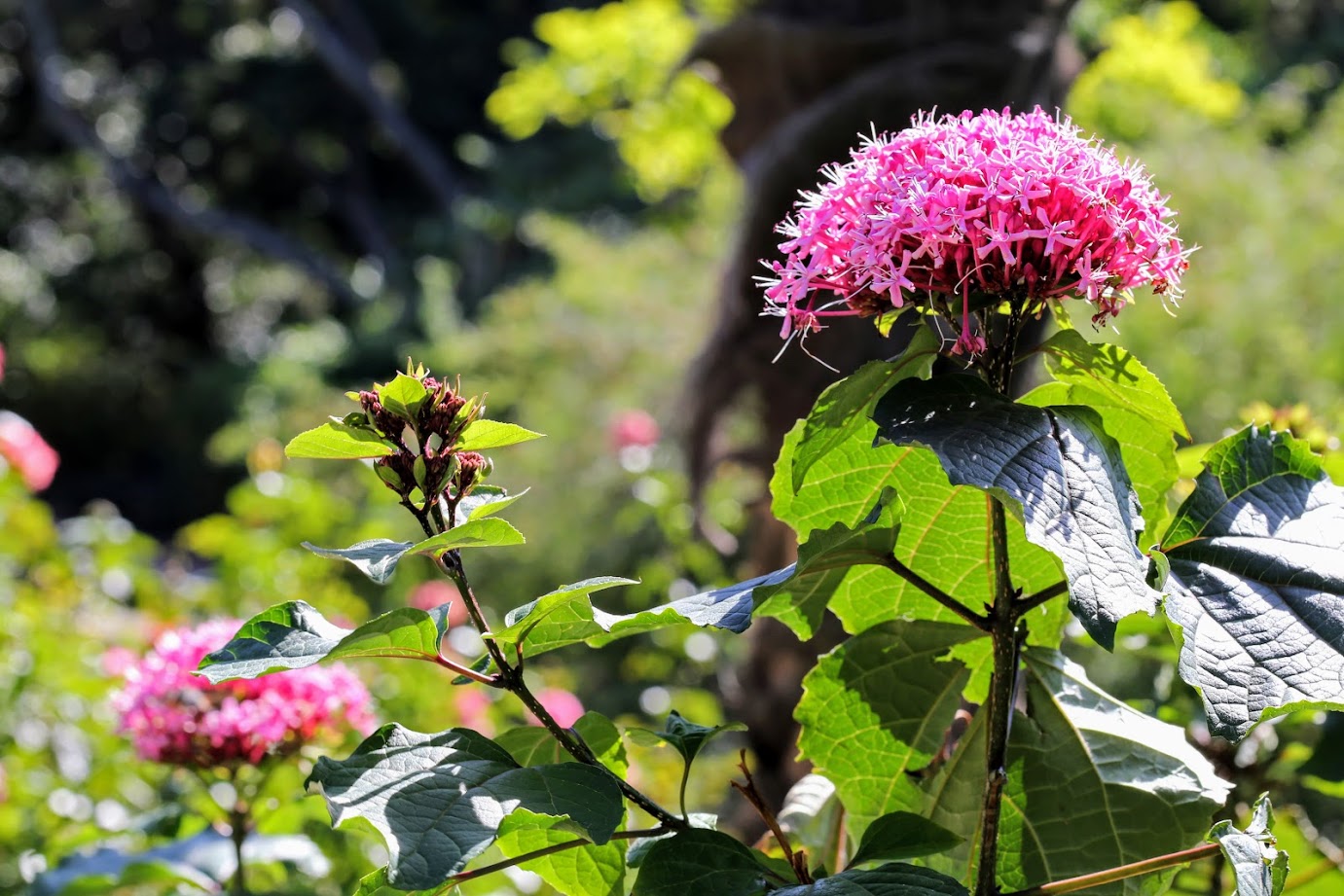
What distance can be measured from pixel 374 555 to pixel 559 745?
16 centimetres

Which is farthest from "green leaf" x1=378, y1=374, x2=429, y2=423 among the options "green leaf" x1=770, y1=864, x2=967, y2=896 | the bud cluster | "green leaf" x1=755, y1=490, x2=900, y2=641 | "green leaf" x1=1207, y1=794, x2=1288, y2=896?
"green leaf" x1=1207, y1=794, x2=1288, y2=896

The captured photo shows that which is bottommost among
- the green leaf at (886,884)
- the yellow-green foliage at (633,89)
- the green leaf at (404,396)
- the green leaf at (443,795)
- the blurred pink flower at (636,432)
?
the green leaf at (886,884)

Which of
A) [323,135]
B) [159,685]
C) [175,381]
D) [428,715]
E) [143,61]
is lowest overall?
[159,685]

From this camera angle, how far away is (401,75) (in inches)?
730

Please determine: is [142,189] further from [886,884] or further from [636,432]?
[886,884]

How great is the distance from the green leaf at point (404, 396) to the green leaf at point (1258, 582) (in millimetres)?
392


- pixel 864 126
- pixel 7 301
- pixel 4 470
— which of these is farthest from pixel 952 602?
pixel 7 301

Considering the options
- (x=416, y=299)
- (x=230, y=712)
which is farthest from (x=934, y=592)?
(x=416, y=299)

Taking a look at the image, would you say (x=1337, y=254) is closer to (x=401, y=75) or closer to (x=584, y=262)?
(x=584, y=262)

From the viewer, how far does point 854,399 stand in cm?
72

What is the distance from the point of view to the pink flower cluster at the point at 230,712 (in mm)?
1216

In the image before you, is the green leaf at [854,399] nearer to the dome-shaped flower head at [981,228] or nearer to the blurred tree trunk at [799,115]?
the dome-shaped flower head at [981,228]

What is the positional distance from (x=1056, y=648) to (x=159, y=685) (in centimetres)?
88

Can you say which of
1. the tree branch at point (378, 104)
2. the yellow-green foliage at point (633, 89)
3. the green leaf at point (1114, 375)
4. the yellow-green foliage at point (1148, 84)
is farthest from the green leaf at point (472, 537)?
the tree branch at point (378, 104)
